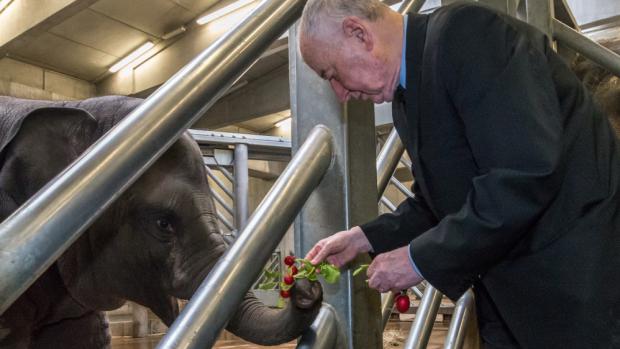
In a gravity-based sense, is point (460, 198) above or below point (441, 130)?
below

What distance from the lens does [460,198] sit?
1302 mm

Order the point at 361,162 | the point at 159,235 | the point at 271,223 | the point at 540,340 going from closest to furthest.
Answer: the point at 271,223 → the point at 540,340 → the point at 361,162 → the point at 159,235

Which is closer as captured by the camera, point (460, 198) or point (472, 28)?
point (472, 28)

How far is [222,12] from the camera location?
1070 cm

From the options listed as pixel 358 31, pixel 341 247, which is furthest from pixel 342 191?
pixel 358 31

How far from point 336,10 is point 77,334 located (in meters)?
1.84

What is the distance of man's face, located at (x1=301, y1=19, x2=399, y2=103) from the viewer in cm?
131

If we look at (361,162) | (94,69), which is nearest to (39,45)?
(94,69)

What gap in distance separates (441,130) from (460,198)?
14 centimetres

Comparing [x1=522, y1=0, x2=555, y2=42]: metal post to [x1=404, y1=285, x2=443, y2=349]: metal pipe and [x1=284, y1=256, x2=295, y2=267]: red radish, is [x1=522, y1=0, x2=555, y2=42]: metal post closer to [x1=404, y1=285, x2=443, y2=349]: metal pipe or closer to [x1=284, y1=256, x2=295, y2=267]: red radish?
[x1=404, y1=285, x2=443, y2=349]: metal pipe

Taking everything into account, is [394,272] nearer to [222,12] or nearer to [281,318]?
[281,318]

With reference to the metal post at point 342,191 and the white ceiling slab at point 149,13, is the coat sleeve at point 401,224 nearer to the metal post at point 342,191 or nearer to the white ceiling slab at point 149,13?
the metal post at point 342,191

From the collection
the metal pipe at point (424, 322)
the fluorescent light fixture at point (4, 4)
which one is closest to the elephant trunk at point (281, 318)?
the metal pipe at point (424, 322)

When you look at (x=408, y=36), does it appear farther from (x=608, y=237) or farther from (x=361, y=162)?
(x=608, y=237)
